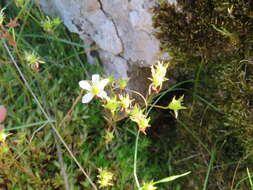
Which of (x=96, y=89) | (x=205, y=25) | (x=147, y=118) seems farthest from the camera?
(x=147, y=118)

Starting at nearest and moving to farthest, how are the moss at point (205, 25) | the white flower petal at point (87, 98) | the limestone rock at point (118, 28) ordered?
the white flower petal at point (87, 98) < the moss at point (205, 25) < the limestone rock at point (118, 28)

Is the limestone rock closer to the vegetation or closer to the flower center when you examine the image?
the vegetation

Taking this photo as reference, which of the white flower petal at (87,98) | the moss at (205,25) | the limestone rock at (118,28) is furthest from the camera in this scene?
the limestone rock at (118,28)

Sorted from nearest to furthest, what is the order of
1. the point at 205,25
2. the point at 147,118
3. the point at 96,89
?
the point at 96,89
the point at 205,25
the point at 147,118

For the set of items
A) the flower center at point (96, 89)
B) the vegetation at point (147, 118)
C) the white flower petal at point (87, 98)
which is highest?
the flower center at point (96, 89)

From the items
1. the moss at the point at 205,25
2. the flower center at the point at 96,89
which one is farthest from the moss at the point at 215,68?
the flower center at the point at 96,89

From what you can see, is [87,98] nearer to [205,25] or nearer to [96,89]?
[96,89]

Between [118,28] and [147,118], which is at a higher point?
[118,28]

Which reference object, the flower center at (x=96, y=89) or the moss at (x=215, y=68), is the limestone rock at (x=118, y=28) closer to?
the moss at (x=215, y=68)

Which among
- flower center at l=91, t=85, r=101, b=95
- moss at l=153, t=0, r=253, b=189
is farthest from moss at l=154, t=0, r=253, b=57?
flower center at l=91, t=85, r=101, b=95

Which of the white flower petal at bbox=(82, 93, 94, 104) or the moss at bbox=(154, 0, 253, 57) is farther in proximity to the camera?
the moss at bbox=(154, 0, 253, 57)

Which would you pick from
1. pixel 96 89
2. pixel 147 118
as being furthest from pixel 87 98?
pixel 147 118

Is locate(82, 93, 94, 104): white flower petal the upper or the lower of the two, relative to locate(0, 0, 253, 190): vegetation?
upper
